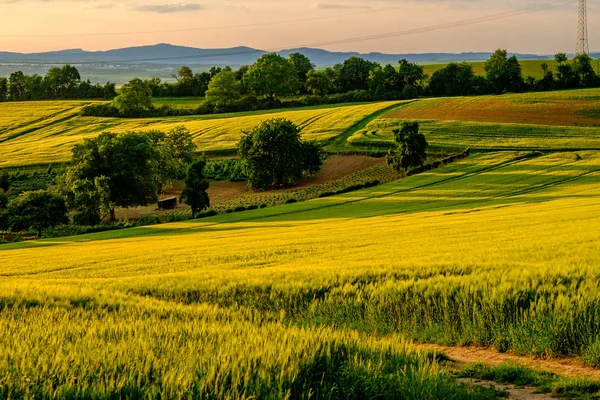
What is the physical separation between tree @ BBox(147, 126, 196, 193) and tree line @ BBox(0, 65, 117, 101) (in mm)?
90304

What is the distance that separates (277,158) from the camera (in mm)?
76625

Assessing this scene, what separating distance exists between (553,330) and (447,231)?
1850 centimetres

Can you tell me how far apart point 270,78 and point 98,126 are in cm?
4313

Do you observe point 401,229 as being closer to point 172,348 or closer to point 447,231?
point 447,231

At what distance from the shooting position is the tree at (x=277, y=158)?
76375 mm

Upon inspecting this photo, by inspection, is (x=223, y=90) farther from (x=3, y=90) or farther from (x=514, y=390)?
(x=514, y=390)

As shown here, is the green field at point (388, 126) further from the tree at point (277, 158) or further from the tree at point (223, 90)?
the tree at point (223, 90)

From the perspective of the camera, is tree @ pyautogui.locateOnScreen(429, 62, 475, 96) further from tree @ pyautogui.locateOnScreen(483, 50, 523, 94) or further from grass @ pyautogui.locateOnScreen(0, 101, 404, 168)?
grass @ pyautogui.locateOnScreen(0, 101, 404, 168)

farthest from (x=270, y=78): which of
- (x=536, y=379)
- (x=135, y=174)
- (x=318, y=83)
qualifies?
(x=536, y=379)

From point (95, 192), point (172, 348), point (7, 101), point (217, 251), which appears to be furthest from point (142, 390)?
point (7, 101)

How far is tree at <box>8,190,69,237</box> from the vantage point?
57531 mm

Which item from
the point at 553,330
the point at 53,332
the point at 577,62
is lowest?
the point at 553,330

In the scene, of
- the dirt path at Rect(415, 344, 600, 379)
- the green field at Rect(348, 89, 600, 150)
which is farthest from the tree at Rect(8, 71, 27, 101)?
the dirt path at Rect(415, 344, 600, 379)

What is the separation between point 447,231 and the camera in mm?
28109
